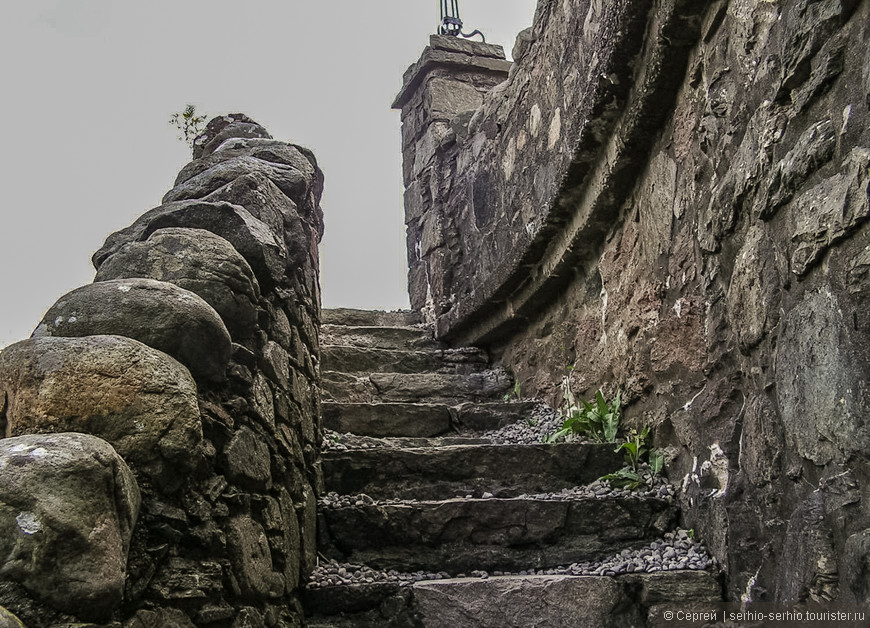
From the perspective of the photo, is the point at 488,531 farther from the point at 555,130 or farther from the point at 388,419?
the point at 555,130

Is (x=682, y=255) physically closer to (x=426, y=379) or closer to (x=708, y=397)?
(x=708, y=397)

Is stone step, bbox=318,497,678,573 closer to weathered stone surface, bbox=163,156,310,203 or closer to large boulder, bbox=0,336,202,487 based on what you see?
weathered stone surface, bbox=163,156,310,203

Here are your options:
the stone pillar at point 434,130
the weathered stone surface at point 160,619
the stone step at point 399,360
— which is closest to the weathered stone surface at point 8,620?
the weathered stone surface at point 160,619

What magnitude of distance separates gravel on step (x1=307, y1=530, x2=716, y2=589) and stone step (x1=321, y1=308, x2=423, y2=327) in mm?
2421

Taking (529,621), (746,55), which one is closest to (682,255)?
(746,55)

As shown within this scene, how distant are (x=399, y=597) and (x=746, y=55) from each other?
5.12 feet

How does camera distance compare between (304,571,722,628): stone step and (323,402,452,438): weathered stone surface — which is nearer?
(304,571,722,628): stone step

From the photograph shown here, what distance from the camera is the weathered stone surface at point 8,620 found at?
757mm

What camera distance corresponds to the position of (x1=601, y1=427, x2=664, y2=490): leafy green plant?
2.41 metres

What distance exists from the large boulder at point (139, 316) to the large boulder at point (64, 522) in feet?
1.03

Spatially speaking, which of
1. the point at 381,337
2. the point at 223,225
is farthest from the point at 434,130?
the point at 223,225

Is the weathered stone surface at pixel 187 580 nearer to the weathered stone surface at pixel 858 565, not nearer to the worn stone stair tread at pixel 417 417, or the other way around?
the weathered stone surface at pixel 858 565

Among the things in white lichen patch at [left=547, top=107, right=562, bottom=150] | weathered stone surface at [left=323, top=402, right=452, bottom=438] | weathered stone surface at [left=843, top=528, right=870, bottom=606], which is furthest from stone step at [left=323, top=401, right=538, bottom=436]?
weathered stone surface at [left=843, top=528, right=870, bottom=606]

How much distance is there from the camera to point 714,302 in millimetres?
2023
